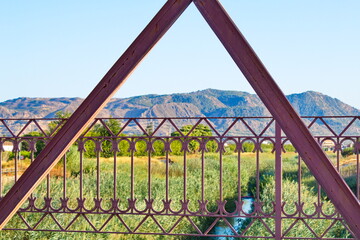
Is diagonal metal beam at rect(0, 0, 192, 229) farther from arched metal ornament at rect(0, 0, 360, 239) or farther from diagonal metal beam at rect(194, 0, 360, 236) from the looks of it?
diagonal metal beam at rect(194, 0, 360, 236)

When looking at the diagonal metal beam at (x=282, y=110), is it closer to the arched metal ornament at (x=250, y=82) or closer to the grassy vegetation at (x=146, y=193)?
the arched metal ornament at (x=250, y=82)

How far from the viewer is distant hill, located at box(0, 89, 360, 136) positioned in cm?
16075

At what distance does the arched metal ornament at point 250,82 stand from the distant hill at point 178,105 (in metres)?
151

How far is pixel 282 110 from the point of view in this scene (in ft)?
8.99

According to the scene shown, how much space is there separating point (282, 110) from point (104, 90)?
1.09 m

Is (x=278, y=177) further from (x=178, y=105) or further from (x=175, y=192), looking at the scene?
(x=178, y=105)

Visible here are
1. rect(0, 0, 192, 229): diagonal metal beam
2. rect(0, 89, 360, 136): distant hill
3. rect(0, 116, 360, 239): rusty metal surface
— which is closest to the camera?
rect(0, 0, 192, 229): diagonal metal beam

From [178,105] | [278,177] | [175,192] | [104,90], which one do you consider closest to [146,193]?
[175,192]

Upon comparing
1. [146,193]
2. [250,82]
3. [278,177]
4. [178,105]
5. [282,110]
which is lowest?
[278,177]

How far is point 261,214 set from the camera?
4305mm

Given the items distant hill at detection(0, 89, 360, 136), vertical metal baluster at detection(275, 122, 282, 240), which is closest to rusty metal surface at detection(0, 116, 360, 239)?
vertical metal baluster at detection(275, 122, 282, 240)

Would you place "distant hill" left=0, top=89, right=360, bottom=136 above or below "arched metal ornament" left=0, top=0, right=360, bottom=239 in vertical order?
above

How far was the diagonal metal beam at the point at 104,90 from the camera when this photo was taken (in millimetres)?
2879

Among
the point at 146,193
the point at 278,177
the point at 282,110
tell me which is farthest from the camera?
the point at 146,193
